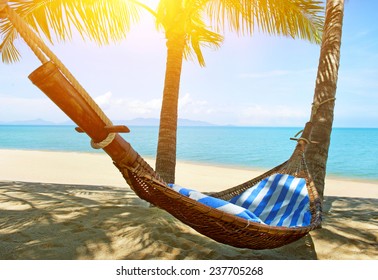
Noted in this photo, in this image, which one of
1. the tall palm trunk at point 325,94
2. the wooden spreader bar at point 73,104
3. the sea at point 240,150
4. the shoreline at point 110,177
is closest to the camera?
the wooden spreader bar at point 73,104

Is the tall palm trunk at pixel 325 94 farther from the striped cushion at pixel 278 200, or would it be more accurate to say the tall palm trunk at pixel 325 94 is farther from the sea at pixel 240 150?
the sea at pixel 240 150

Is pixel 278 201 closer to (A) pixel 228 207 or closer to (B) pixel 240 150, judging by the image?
(A) pixel 228 207

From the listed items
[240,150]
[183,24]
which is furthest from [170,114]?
[240,150]

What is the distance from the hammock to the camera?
1.52 metres

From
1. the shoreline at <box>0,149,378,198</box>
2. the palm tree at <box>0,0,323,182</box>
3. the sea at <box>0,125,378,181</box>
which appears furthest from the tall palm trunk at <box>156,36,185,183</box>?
the sea at <box>0,125,378,181</box>

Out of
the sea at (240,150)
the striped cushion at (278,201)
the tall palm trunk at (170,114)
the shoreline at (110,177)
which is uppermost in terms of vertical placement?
the tall palm trunk at (170,114)

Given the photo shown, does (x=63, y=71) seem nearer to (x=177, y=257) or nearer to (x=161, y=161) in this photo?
(x=177, y=257)

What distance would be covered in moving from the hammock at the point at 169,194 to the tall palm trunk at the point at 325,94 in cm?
45

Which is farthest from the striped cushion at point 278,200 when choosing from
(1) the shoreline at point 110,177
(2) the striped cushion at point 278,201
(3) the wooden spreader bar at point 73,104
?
(1) the shoreline at point 110,177

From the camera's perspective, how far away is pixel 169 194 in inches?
70.0

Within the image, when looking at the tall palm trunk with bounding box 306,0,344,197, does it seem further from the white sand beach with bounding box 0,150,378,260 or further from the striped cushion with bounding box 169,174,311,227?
the white sand beach with bounding box 0,150,378,260

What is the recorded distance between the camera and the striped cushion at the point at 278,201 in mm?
2289

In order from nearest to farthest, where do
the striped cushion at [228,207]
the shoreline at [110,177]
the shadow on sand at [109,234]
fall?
the striped cushion at [228,207] < the shadow on sand at [109,234] < the shoreline at [110,177]

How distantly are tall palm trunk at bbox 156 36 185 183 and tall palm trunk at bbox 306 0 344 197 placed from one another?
4.48ft
